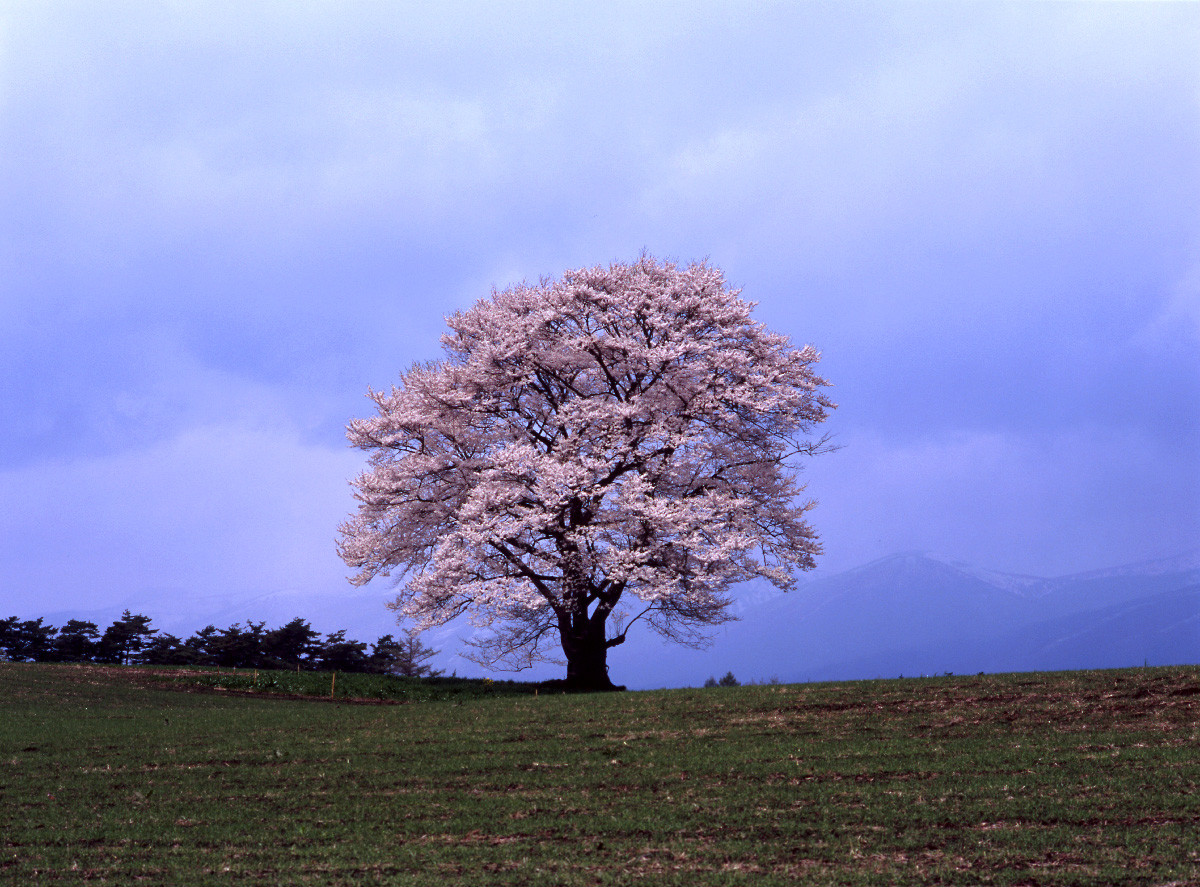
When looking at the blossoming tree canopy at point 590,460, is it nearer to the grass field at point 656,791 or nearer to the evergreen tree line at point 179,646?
the grass field at point 656,791

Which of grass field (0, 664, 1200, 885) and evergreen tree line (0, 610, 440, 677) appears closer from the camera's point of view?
grass field (0, 664, 1200, 885)

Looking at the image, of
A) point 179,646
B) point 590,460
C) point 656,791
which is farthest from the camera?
point 179,646

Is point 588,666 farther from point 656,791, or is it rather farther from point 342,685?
point 656,791

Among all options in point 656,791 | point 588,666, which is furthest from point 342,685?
point 656,791

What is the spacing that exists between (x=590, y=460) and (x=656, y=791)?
1784 cm

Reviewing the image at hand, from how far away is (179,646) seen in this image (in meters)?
58.8

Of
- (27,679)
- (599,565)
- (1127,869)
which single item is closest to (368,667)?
(27,679)

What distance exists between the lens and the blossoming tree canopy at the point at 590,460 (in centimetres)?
3206

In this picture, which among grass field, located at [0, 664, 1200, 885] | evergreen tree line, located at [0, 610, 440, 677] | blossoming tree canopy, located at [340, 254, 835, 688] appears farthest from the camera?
evergreen tree line, located at [0, 610, 440, 677]

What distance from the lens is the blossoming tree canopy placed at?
3206 cm

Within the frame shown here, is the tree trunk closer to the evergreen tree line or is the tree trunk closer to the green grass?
the green grass

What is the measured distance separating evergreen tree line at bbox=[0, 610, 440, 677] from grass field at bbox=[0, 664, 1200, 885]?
35248 millimetres

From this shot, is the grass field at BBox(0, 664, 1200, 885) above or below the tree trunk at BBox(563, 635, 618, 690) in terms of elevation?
below

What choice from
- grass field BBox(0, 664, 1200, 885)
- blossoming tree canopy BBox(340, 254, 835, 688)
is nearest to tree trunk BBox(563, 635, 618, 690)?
blossoming tree canopy BBox(340, 254, 835, 688)
